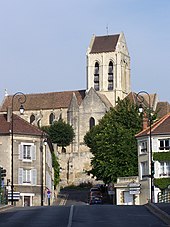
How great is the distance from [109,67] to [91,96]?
1145 centimetres

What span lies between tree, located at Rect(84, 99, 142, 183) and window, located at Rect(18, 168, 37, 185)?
31.5 ft

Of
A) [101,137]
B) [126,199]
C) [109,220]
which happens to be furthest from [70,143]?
[109,220]

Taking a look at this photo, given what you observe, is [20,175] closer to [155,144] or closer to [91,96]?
[155,144]

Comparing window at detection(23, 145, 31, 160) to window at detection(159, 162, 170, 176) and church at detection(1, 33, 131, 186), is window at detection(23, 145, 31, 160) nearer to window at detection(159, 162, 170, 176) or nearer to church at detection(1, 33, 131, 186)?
window at detection(159, 162, 170, 176)

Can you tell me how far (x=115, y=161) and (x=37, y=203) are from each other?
36.3 feet

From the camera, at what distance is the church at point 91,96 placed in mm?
152000

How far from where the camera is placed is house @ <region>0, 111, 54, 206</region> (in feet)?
251

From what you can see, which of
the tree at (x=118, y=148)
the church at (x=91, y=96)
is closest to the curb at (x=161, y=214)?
the tree at (x=118, y=148)

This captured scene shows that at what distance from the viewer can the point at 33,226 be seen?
2869 centimetres

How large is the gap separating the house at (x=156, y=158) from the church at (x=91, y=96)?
65.0m

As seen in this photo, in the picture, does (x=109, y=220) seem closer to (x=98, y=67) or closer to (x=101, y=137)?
(x=101, y=137)

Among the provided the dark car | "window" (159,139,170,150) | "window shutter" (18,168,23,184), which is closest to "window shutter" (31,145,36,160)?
"window shutter" (18,168,23,184)

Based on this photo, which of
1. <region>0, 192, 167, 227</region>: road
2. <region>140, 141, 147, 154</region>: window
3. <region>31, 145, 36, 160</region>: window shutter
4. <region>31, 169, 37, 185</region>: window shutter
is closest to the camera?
<region>0, 192, 167, 227</region>: road

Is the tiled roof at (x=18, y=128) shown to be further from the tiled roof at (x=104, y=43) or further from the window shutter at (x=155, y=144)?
the tiled roof at (x=104, y=43)
